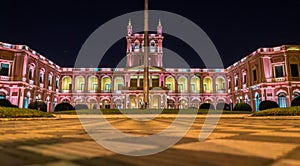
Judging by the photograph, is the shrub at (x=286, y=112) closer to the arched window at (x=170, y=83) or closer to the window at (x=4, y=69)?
the window at (x=4, y=69)

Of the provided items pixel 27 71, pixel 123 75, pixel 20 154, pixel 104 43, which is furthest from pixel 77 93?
pixel 20 154

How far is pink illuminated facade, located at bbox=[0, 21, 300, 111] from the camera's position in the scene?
26.2 m

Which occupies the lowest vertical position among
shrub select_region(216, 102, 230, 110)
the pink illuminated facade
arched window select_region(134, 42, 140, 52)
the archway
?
shrub select_region(216, 102, 230, 110)

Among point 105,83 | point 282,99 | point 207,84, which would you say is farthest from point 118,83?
point 282,99

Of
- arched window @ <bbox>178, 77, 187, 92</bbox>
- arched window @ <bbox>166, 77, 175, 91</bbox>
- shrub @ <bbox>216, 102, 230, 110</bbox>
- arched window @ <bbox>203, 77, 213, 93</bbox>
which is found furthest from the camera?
arched window @ <bbox>203, 77, 213, 93</bbox>

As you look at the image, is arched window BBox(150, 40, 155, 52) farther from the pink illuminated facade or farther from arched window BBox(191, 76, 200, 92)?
arched window BBox(191, 76, 200, 92)

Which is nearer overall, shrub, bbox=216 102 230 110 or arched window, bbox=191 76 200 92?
shrub, bbox=216 102 230 110

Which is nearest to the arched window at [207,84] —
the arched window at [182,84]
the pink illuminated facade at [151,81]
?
the pink illuminated facade at [151,81]

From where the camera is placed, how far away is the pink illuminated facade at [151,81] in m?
26.2

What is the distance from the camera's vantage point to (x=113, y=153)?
1718 millimetres

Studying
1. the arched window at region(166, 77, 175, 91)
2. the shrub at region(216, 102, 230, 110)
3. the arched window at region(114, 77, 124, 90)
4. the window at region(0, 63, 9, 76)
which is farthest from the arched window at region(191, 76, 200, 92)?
the window at region(0, 63, 9, 76)

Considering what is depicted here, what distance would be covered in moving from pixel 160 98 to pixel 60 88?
1990cm

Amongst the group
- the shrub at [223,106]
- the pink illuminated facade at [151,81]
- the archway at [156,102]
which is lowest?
the shrub at [223,106]

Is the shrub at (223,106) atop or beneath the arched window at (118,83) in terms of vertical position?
beneath
